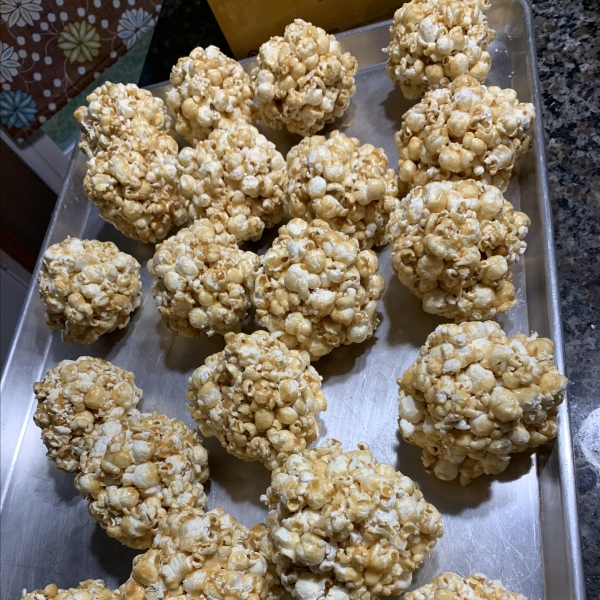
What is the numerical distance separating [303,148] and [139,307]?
1.51ft

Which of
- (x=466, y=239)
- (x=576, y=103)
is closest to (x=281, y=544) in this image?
(x=466, y=239)

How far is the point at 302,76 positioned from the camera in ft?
3.54

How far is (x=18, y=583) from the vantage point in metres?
1.03

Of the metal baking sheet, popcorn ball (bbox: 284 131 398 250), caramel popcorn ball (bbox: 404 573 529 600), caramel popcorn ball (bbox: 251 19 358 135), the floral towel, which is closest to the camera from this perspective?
caramel popcorn ball (bbox: 404 573 529 600)

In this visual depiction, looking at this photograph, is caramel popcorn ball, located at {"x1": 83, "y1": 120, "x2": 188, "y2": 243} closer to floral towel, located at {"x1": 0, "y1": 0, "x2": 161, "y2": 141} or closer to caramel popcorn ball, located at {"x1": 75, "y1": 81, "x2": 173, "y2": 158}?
caramel popcorn ball, located at {"x1": 75, "y1": 81, "x2": 173, "y2": 158}

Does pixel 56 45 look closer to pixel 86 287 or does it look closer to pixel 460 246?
pixel 86 287

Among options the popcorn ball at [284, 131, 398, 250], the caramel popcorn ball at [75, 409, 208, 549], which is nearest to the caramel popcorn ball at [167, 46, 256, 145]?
the popcorn ball at [284, 131, 398, 250]

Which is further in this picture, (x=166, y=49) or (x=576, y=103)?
(x=166, y=49)

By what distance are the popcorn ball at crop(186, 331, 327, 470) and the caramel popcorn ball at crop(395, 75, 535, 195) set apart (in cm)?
39

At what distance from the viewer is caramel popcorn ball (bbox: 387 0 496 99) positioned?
1.02m

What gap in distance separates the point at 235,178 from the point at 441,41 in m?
0.43

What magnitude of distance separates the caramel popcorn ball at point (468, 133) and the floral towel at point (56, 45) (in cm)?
75

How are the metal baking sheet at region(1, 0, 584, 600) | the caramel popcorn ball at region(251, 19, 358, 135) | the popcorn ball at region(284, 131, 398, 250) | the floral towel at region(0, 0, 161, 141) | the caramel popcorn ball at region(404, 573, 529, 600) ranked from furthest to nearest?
the floral towel at region(0, 0, 161, 141), the caramel popcorn ball at region(251, 19, 358, 135), the popcorn ball at region(284, 131, 398, 250), the metal baking sheet at region(1, 0, 584, 600), the caramel popcorn ball at region(404, 573, 529, 600)

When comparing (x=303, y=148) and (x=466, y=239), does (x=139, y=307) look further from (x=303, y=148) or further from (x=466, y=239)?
(x=466, y=239)
